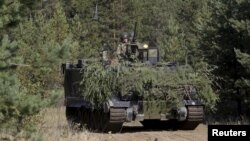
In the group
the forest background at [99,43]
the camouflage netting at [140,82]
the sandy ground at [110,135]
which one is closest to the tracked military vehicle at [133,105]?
the camouflage netting at [140,82]

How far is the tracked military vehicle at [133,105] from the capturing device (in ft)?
47.1

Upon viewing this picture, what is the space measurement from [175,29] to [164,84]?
A: 24.9 meters

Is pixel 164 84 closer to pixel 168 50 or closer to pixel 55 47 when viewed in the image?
pixel 55 47

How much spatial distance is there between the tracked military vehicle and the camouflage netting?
28 mm

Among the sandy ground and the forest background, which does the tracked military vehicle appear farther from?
the forest background

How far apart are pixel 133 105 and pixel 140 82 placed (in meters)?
0.65

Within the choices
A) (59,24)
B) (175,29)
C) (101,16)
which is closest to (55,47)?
(59,24)

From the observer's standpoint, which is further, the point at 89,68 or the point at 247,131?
the point at 89,68

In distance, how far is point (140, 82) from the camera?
570 inches

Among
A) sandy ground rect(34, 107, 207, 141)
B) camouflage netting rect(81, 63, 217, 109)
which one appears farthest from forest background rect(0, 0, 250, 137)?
sandy ground rect(34, 107, 207, 141)

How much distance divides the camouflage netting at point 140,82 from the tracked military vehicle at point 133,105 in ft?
0.09

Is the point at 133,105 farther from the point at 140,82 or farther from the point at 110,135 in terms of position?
the point at 110,135

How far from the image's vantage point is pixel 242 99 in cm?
1883

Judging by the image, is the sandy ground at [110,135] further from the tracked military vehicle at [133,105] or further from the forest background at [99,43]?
the forest background at [99,43]
